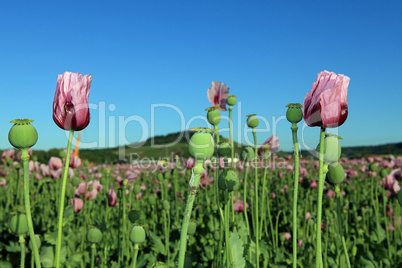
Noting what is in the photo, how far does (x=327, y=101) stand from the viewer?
3.21ft

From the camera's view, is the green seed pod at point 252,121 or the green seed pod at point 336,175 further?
the green seed pod at point 252,121

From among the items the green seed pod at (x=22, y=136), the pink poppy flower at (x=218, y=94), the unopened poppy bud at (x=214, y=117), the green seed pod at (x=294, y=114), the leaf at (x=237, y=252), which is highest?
the pink poppy flower at (x=218, y=94)

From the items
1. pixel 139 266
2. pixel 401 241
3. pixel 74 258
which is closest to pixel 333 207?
pixel 401 241

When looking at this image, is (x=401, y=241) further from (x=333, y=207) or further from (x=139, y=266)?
(x=139, y=266)

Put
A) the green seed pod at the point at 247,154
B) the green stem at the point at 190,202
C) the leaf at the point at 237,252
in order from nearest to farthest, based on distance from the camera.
Result: the green stem at the point at 190,202
the leaf at the point at 237,252
the green seed pod at the point at 247,154

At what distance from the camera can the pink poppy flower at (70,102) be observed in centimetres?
106

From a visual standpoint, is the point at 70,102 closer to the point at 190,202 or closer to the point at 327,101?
the point at 190,202

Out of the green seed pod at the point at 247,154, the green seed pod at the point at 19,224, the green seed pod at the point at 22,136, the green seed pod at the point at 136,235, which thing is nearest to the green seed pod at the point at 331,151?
the green seed pod at the point at 247,154

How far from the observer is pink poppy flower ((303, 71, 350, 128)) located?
97 cm

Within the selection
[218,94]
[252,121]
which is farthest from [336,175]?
[218,94]

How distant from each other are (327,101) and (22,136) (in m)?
0.92

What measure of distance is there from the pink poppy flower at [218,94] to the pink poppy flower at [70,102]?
1111 millimetres

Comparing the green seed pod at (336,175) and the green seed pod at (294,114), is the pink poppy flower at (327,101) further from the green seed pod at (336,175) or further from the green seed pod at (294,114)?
the green seed pod at (336,175)

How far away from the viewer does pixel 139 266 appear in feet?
7.29
